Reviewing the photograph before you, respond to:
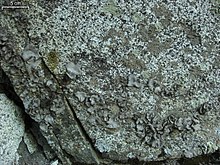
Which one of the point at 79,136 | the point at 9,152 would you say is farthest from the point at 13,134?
the point at 79,136

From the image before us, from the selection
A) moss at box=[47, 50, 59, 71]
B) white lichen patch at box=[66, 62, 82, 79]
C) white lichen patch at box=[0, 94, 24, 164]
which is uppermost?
moss at box=[47, 50, 59, 71]

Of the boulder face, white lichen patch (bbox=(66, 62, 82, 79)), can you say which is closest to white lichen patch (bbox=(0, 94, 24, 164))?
the boulder face

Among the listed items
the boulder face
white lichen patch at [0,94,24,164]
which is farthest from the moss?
white lichen patch at [0,94,24,164]

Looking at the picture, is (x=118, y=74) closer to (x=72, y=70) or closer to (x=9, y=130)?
(x=72, y=70)

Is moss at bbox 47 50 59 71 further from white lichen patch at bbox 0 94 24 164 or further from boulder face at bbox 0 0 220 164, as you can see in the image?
white lichen patch at bbox 0 94 24 164

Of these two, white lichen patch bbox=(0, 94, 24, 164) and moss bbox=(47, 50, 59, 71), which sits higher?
moss bbox=(47, 50, 59, 71)

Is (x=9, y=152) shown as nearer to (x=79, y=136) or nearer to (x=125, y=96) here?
(x=79, y=136)

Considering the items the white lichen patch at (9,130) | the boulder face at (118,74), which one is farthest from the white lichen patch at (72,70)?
the white lichen patch at (9,130)

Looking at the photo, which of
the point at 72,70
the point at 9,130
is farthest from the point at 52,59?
the point at 9,130
